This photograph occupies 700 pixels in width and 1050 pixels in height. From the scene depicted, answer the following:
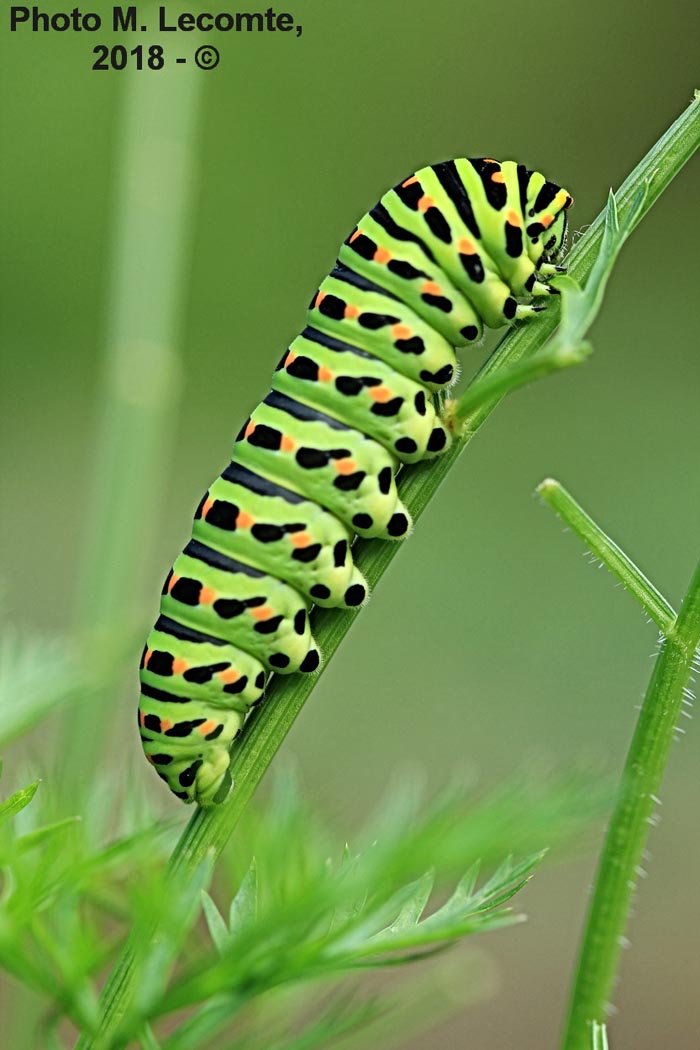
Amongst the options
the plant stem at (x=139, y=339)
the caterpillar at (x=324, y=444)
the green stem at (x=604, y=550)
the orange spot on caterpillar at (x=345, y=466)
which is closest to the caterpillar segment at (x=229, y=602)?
the caterpillar at (x=324, y=444)

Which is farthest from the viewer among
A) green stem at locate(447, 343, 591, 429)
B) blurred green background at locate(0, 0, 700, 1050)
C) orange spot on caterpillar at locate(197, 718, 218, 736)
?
blurred green background at locate(0, 0, 700, 1050)

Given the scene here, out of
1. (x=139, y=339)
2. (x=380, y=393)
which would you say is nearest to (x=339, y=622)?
(x=380, y=393)

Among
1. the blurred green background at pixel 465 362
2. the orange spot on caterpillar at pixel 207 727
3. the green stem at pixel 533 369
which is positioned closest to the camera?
the green stem at pixel 533 369

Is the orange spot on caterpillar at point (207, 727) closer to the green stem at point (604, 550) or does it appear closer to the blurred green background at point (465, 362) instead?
the green stem at point (604, 550)

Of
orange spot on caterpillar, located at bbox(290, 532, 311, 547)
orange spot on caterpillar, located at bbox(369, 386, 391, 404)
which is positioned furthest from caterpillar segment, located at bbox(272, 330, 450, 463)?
orange spot on caterpillar, located at bbox(290, 532, 311, 547)

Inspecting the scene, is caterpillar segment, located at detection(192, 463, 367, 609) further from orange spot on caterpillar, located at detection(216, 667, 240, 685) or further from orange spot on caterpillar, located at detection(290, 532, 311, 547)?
orange spot on caterpillar, located at detection(216, 667, 240, 685)

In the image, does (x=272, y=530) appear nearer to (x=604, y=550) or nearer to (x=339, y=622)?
(x=339, y=622)

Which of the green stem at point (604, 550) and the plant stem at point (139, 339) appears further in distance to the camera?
the plant stem at point (139, 339)
